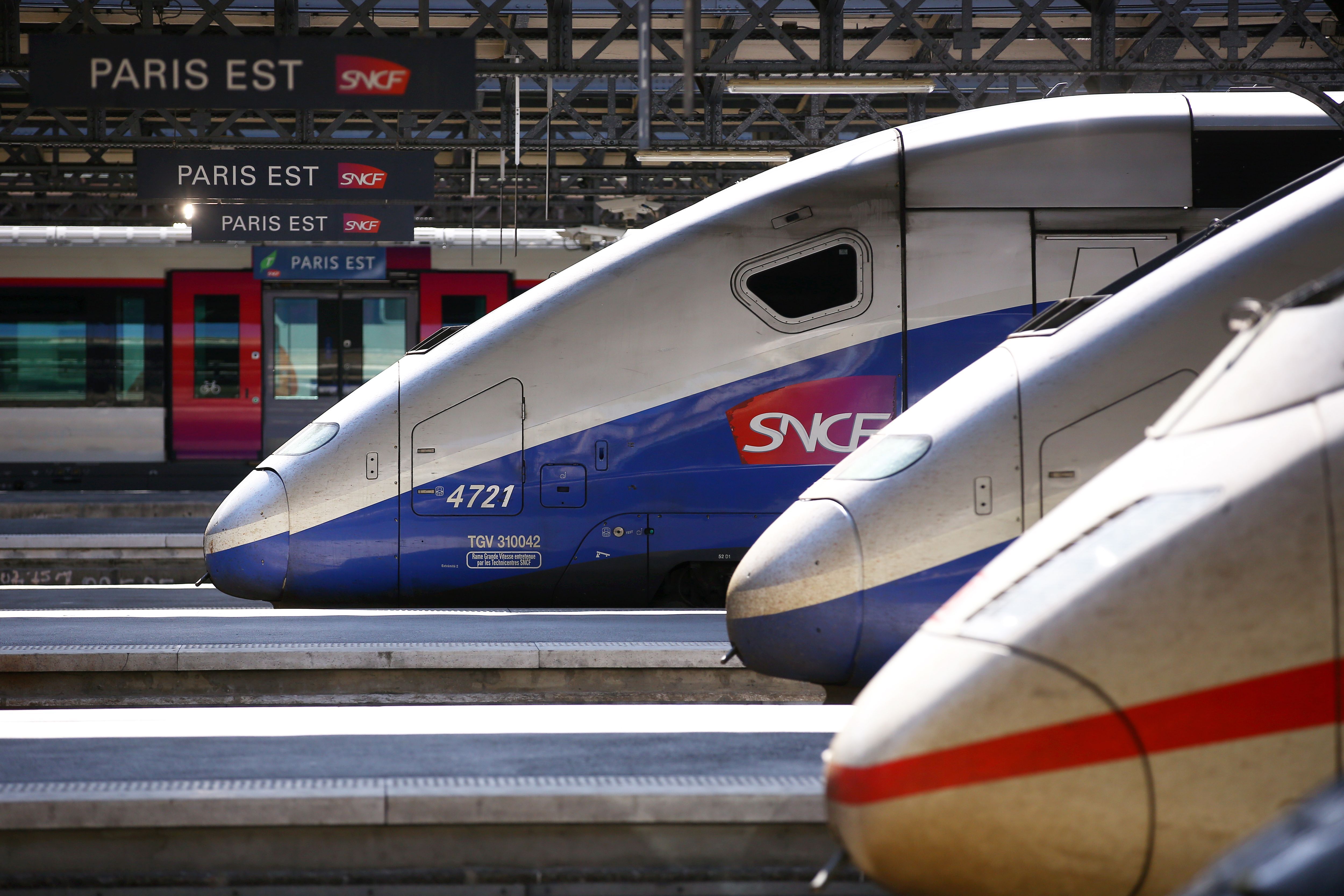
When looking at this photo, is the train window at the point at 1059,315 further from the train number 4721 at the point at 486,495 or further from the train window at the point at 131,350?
the train window at the point at 131,350

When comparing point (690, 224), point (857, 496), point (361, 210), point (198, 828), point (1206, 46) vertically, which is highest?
point (1206, 46)

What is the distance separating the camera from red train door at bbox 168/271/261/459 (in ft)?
58.0

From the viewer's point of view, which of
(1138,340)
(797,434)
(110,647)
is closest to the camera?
(1138,340)

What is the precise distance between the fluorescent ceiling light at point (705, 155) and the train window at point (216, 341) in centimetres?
708

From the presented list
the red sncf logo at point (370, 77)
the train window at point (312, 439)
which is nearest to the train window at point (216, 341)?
the red sncf logo at point (370, 77)

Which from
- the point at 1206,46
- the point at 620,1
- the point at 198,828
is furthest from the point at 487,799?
the point at 1206,46

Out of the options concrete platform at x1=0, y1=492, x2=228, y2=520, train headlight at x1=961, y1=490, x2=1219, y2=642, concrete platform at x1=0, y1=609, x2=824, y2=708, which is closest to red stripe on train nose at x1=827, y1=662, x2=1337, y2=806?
train headlight at x1=961, y1=490, x2=1219, y2=642

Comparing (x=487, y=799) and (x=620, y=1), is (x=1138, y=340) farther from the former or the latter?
(x=620, y=1)

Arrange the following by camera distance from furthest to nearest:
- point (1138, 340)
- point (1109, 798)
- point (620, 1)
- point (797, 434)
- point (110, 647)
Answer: point (620, 1)
point (797, 434)
point (110, 647)
point (1138, 340)
point (1109, 798)

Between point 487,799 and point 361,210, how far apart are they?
1028 centimetres

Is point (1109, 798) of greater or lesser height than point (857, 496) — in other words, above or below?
below

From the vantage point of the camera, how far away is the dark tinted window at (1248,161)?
6.28 metres

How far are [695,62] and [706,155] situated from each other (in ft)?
15.3

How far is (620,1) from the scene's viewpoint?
1155 cm
